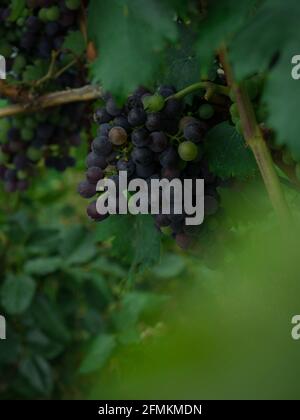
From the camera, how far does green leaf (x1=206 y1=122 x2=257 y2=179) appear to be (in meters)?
0.59

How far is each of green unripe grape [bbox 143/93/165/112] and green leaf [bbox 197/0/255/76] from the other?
168 mm

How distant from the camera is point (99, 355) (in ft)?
4.21

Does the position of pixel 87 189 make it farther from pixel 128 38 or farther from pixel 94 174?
pixel 128 38

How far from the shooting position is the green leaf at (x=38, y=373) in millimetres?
1681

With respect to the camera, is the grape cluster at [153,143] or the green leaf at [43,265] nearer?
the grape cluster at [153,143]

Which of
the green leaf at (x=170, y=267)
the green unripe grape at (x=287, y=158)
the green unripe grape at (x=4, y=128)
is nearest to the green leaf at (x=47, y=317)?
the green leaf at (x=170, y=267)

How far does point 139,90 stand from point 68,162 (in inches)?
21.5

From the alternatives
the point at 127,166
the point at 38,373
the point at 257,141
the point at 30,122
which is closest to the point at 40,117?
the point at 30,122

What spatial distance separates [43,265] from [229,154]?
3.43 ft

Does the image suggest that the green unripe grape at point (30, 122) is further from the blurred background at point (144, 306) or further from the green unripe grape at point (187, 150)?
the green unripe grape at point (187, 150)

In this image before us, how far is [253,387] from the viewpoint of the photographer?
0.22 metres

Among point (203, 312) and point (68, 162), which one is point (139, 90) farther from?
point (68, 162)

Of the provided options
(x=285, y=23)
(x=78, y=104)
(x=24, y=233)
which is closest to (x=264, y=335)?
(x=285, y=23)

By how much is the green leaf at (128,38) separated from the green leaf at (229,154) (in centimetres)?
17
